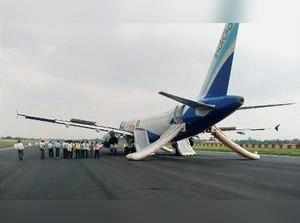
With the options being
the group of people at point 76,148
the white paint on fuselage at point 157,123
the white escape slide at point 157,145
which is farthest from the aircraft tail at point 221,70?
the group of people at point 76,148

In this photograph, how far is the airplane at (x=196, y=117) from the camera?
33125 mm

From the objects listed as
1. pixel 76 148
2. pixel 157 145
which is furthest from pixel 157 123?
pixel 76 148

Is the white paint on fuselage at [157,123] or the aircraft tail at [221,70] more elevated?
the aircraft tail at [221,70]

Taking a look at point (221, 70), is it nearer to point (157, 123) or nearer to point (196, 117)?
point (196, 117)

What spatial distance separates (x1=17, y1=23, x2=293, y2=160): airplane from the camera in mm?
33125

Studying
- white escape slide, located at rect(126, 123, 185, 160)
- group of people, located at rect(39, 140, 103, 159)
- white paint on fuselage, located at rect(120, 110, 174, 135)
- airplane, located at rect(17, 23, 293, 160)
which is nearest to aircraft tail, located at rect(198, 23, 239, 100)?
airplane, located at rect(17, 23, 293, 160)

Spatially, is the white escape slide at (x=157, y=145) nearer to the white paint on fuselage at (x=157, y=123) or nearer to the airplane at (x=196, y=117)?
the airplane at (x=196, y=117)

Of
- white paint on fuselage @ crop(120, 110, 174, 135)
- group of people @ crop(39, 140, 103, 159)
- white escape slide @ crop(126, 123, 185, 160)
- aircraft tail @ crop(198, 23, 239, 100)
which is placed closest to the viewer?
aircraft tail @ crop(198, 23, 239, 100)

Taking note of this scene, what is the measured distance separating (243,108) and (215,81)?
11.3 feet

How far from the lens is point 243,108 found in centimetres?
3572

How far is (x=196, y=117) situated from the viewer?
36031mm

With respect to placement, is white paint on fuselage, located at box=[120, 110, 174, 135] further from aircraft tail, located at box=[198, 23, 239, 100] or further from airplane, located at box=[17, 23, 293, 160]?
aircraft tail, located at box=[198, 23, 239, 100]

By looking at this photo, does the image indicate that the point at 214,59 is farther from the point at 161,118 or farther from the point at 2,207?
the point at 2,207

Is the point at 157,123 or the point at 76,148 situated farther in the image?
the point at 76,148
